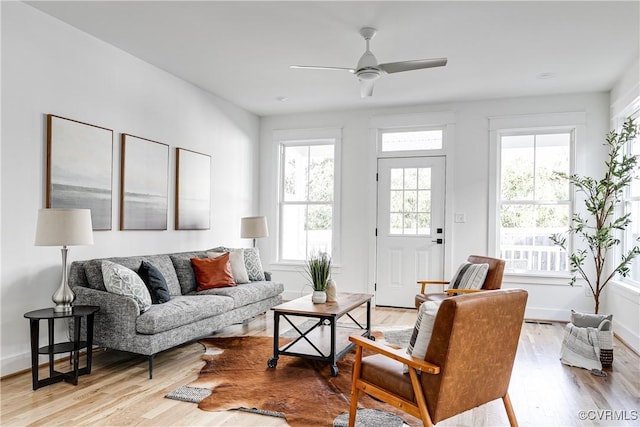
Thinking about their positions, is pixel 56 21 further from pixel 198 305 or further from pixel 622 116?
pixel 622 116

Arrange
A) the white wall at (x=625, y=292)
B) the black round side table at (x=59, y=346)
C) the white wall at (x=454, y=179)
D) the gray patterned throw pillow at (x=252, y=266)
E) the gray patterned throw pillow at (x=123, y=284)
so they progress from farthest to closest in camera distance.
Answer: the white wall at (x=454, y=179)
the gray patterned throw pillow at (x=252, y=266)
the white wall at (x=625, y=292)
the gray patterned throw pillow at (x=123, y=284)
the black round side table at (x=59, y=346)

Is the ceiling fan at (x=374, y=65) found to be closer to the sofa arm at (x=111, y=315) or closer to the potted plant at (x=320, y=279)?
the potted plant at (x=320, y=279)

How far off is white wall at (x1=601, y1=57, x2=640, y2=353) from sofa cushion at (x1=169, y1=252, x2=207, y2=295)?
4.25 m

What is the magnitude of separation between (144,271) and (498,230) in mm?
4300

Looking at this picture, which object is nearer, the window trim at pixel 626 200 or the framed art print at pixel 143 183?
the framed art print at pixel 143 183

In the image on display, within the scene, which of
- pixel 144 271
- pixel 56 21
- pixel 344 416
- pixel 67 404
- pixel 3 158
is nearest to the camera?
pixel 344 416

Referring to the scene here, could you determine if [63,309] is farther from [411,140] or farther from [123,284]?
[411,140]

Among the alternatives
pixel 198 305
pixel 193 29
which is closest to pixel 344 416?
pixel 198 305

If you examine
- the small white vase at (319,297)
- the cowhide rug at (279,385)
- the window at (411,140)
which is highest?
the window at (411,140)

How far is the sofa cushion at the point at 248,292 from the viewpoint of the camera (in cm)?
454

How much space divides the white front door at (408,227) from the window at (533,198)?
0.80m

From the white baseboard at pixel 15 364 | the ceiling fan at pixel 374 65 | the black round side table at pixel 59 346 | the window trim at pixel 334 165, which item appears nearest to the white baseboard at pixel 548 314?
the window trim at pixel 334 165

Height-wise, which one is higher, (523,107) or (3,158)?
(523,107)

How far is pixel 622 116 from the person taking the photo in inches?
201
